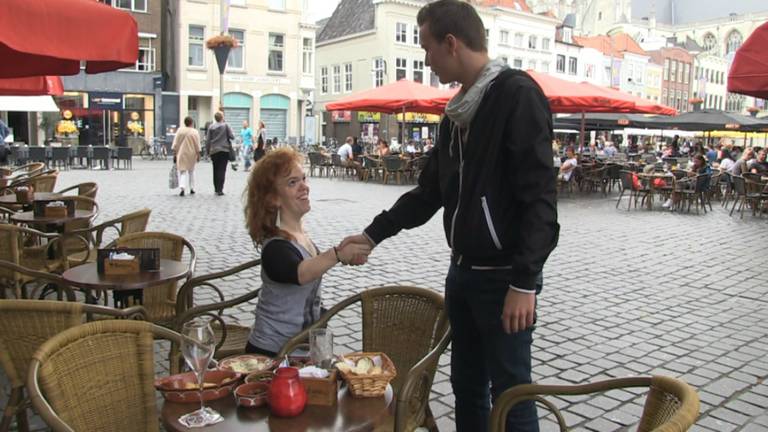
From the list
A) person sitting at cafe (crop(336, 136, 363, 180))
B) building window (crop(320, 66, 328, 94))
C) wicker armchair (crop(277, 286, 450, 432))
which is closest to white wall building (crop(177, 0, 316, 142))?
building window (crop(320, 66, 328, 94))

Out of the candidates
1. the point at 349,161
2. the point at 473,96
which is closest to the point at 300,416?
the point at 473,96

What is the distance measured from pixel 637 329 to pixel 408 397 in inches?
149

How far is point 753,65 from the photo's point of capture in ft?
12.9

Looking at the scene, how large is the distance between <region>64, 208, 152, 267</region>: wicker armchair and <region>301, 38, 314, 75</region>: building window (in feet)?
107

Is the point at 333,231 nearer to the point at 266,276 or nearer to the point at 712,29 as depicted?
the point at 266,276

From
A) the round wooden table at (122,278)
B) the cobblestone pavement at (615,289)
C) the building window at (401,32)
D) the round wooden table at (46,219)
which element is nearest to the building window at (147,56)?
the building window at (401,32)

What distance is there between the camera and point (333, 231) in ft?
32.9

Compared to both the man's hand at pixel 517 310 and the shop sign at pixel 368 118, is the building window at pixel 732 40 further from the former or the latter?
the man's hand at pixel 517 310

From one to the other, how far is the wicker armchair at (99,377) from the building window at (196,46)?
34.2 m

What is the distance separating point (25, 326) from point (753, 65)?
410 centimetres

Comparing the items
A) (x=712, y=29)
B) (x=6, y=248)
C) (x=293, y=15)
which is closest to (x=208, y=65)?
(x=293, y=15)

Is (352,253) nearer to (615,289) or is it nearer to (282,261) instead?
(282,261)

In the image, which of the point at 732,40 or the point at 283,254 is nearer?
the point at 283,254

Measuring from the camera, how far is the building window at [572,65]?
189 ft
